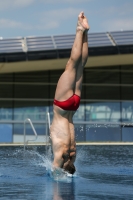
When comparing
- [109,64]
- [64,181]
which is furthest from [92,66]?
[64,181]

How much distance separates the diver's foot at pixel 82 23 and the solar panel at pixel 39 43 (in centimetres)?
1636

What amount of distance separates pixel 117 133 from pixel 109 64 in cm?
336

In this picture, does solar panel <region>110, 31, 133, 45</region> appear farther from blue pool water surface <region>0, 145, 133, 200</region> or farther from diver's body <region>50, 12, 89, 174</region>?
diver's body <region>50, 12, 89, 174</region>

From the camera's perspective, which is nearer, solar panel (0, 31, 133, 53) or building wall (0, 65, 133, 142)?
solar panel (0, 31, 133, 53)

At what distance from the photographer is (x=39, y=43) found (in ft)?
82.5

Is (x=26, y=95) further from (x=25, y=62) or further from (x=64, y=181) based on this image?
(x=64, y=181)

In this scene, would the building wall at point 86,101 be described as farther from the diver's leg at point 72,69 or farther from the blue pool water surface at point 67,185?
the diver's leg at point 72,69

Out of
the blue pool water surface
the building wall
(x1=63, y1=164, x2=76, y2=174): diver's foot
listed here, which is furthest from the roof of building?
(x1=63, y1=164, x2=76, y2=174): diver's foot

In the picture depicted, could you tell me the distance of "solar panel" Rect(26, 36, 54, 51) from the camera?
2369 centimetres

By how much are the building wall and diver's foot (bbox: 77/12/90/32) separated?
60.7 ft

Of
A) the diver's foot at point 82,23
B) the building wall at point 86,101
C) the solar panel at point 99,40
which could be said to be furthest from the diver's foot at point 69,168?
the building wall at point 86,101

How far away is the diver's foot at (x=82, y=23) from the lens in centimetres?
696

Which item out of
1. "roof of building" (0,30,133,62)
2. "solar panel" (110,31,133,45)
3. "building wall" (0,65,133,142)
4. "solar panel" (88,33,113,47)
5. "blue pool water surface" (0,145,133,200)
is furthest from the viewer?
"building wall" (0,65,133,142)

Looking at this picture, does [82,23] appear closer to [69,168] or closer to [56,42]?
[69,168]
